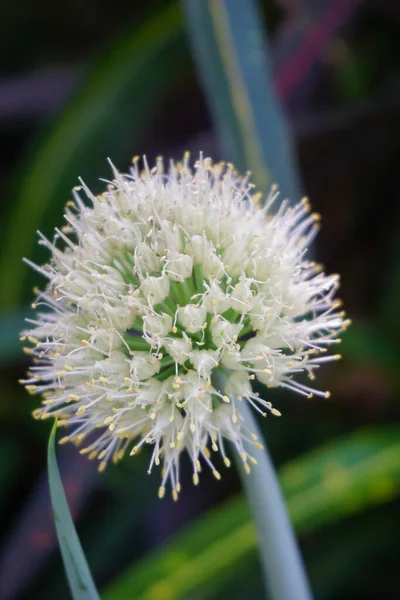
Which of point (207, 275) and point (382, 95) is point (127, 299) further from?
point (382, 95)

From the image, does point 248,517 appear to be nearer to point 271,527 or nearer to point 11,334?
point 271,527

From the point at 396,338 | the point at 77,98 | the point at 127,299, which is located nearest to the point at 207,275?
the point at 127,299

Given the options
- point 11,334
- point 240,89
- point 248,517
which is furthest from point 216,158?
point 248,517

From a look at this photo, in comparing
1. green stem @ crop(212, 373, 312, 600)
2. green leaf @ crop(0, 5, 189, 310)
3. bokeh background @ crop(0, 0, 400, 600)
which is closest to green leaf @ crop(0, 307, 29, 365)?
bokeh background @ crop(0, 0, 400, 600)

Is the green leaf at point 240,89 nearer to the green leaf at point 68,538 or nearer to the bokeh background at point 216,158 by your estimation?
the bokeh background at point 216,158

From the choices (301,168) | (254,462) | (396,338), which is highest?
(301,168)

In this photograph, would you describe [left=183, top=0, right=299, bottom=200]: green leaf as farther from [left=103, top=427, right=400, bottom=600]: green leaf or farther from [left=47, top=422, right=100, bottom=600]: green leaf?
[left=47, top=422, right=100, bottom=600]: green leaf
